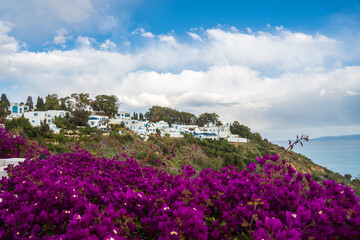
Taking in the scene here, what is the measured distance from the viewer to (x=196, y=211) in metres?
1.45

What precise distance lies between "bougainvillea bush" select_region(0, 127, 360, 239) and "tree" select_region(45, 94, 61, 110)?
51184 mm

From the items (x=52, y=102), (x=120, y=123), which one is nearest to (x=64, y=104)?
(x=52, y=102)

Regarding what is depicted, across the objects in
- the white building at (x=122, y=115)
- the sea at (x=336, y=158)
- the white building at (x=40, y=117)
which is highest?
the white building at (x=122, y=115)

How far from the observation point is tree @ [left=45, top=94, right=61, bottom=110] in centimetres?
4812

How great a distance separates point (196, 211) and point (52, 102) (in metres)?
55.2

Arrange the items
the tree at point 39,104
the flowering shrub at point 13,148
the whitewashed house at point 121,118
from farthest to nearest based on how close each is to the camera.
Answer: the tree at point 39,104
the whitewashed house at point 121,118
the flowering shrub at point 13,148

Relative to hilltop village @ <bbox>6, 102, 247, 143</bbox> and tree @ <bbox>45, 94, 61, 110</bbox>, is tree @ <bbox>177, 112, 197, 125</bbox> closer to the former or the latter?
hilltop village @ <bbox>6, 102, 247, 143</bbox>

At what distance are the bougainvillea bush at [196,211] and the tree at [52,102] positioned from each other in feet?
168

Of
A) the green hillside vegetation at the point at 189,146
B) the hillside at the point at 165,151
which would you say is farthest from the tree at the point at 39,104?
the hillside at the point at 165,151

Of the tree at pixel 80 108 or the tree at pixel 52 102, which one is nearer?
the tree at pixel 80 108

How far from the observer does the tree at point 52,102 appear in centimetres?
4812

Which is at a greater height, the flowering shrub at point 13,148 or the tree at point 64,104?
the tree at point 64,104

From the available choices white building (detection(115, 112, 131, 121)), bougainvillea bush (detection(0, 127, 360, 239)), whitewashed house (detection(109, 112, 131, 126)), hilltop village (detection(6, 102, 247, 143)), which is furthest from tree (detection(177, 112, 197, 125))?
bougainvillea bush (detection(0, 127, 360, 239))

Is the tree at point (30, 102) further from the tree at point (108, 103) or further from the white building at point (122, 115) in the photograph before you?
the white building at point (122, 115)
